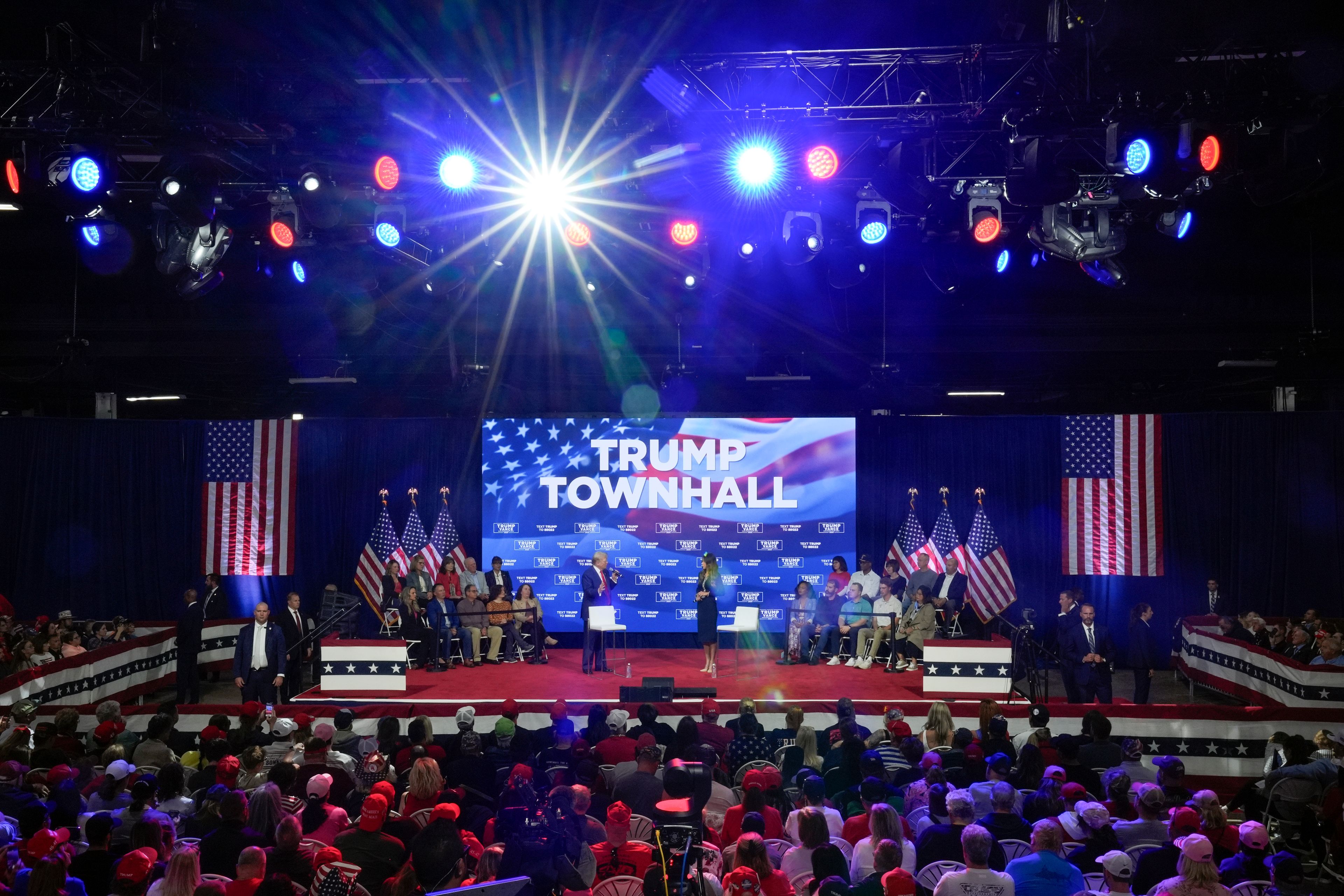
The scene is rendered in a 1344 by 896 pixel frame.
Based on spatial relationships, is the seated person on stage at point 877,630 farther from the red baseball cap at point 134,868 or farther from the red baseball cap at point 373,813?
the red baseball cap at point 134,868

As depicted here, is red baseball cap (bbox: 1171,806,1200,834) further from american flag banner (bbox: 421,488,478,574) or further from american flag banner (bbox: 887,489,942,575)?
american flag banner (bbox: 421,488,478,574)

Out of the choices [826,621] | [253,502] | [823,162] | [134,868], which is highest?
[823,162]

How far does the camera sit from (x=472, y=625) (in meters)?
15.6

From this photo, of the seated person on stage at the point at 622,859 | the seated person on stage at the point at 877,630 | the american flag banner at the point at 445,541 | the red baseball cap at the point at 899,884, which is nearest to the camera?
the red baseball cap at the point at 899,884

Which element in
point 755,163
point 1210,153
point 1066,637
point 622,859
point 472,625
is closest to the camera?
→ point 622,859

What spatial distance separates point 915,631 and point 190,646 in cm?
974

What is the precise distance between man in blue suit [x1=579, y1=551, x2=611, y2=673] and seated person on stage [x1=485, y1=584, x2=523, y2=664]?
121 centimetres

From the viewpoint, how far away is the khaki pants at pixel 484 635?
15320 mm

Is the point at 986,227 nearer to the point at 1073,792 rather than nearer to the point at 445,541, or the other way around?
the point at 1073,792

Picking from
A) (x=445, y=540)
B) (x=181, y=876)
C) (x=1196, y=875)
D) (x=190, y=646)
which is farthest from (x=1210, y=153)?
(x=190, y=646)

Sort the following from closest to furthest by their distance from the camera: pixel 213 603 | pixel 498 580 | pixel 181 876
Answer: pixel 181 876, pixel 213 603, pixel 498 580

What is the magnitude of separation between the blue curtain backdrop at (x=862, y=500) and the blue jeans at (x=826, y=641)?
244 centimetres

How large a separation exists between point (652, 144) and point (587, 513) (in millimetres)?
8500

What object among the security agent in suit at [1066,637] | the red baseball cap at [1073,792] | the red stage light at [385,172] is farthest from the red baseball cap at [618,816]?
the security agent in suit at [1066,637]
